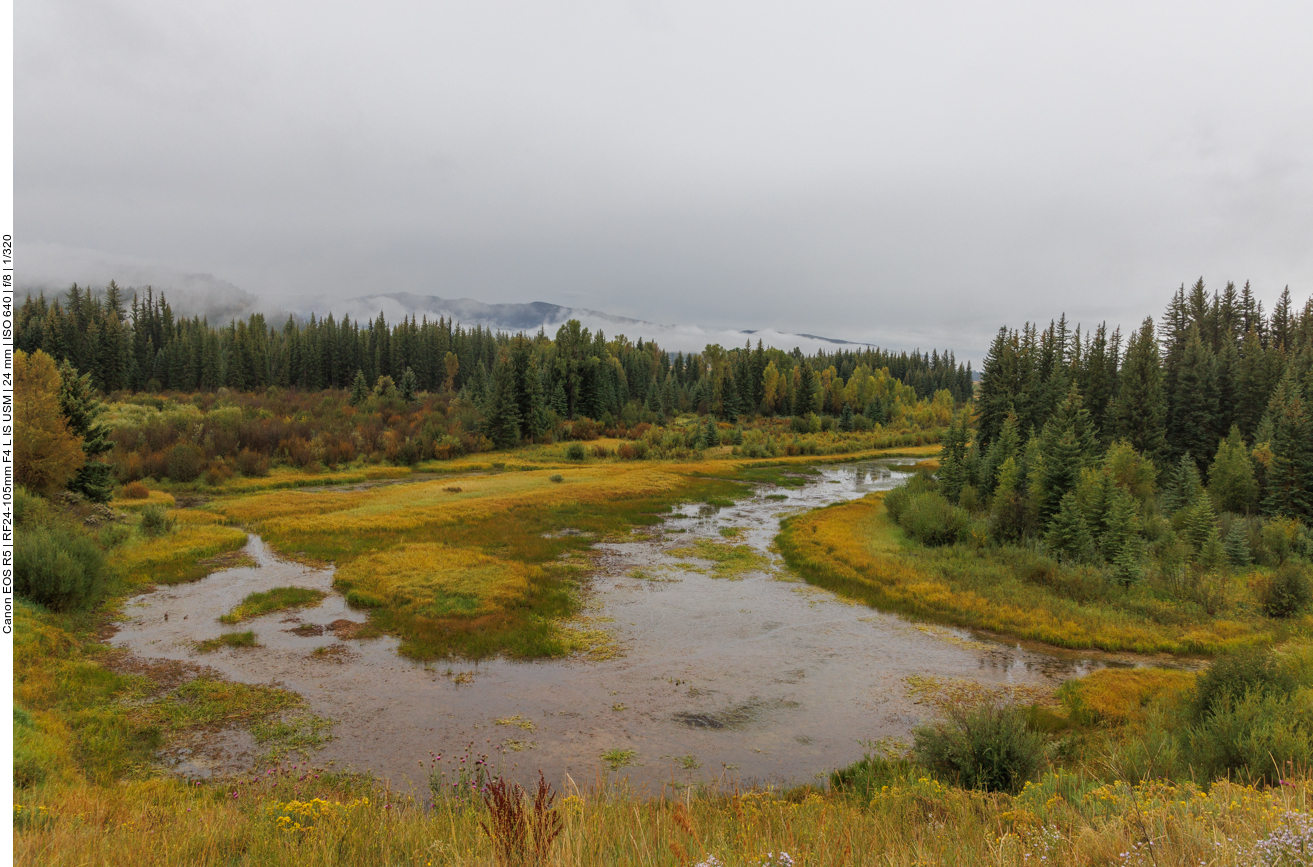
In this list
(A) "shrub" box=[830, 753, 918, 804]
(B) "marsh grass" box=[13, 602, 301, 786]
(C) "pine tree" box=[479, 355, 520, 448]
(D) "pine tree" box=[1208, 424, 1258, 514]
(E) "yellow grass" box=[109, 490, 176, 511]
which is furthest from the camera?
(C) "pine tree" box=[479, 355, 520, 448]

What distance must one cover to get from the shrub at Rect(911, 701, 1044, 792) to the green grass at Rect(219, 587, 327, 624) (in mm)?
19486

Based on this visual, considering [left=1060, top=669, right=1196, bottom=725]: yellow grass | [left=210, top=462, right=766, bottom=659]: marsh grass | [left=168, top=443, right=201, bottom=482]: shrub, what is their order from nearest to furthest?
[left=1060, top=669, right=1196, bottom=725]: yellow grass
[left=210, top=462, right=766, bottom=659]: marsh grass
[left=168, top=443, right=201, bottom=482]: shrub

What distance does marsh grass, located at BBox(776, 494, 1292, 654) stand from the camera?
2025cm

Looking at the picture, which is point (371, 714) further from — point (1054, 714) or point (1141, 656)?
point (1141, 656)

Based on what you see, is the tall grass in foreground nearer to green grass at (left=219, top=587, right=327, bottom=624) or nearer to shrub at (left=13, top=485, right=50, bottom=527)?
green grass at (left=219, top=587, right=327, bottom=624)

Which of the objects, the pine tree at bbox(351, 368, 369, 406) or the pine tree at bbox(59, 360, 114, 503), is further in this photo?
the pine tree at bbox(351, 368, 369, 406)

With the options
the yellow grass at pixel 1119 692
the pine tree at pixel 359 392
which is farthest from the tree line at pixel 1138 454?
the pine tree at pixel 359 392

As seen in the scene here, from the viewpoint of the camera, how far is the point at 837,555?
29844 mm

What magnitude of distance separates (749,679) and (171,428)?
5668 cm

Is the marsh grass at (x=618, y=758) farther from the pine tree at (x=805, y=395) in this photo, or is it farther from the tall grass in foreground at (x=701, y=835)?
the pine tree at (x=805, y=395)

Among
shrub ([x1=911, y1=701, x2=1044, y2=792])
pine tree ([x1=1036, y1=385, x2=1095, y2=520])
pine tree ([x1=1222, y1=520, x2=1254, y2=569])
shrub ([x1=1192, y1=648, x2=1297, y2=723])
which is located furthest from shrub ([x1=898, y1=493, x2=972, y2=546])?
shrub ([x1=911, y1=701, x2=1044, y2=792])

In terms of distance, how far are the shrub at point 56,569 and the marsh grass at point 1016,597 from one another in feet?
81.6

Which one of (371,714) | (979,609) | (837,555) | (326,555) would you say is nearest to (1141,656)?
(979,609)

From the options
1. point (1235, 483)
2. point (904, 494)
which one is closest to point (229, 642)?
point (904, 494)
